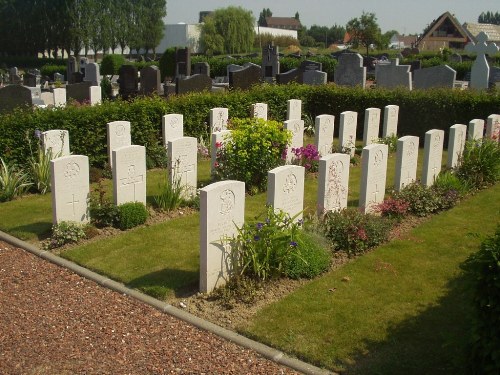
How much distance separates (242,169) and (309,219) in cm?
244

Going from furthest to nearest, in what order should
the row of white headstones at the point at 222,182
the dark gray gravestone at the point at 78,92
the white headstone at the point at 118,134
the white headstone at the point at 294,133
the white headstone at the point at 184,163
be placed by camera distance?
the dark gray gravestone at the point at 78,92 → the white headstone at the point at 294,133 → the white headstone at the point at 118,134 → the white headstone at the point at 184,163 → the row of white headstones at the point at 222,182

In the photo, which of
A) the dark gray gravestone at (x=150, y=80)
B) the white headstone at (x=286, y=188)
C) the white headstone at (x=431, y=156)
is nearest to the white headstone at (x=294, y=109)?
the dark gray gravestone at (x=150, y=80)

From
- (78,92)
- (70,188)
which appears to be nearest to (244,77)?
(78,92)

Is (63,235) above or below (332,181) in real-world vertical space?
below

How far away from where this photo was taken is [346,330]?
5.59 metres

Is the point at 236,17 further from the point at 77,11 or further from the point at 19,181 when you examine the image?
the point at 19,181

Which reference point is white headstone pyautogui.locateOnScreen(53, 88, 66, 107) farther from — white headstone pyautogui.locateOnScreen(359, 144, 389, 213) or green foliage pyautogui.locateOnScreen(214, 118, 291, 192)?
white headstone pyautogui.locateOnScreen(359, 144, 389, 213)

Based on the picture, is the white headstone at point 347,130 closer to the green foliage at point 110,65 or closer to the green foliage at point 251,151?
the green foliage at point 251,151

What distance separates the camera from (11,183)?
10320 mm

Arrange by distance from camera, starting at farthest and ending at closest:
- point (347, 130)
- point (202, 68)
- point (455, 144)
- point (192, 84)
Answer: point (202, 68) → point (192, 84) → point (347, 130) → point (455, 144)

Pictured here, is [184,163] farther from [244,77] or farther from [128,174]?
[244,77]

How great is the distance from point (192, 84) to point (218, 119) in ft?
12.4

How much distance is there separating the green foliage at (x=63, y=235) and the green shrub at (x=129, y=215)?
2.16 ft

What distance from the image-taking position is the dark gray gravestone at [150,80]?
19016 millimetres
